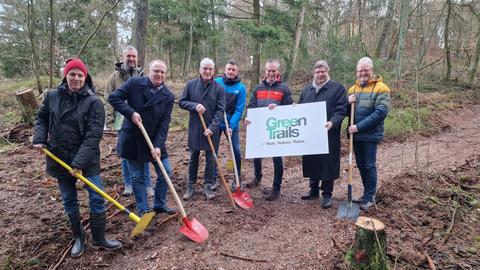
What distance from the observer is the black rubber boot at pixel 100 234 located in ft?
12.6

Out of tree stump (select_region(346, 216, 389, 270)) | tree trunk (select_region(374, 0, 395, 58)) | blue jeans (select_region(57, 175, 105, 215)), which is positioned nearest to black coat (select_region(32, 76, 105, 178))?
blue jeans (select_region(57, 175, 105, 215))

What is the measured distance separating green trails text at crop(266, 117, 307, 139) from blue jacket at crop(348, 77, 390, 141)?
84 cm

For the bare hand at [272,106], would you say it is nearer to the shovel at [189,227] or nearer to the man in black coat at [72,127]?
the shovel at [189,227]

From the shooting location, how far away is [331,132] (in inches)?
196

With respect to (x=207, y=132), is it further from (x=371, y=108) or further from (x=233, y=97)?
(x=371, y=108)

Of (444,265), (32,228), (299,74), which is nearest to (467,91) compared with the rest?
(299,74)

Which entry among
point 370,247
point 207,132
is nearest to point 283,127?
point 207,132

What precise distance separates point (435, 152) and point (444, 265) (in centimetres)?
602

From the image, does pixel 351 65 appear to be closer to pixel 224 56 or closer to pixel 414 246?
pixel 414 246

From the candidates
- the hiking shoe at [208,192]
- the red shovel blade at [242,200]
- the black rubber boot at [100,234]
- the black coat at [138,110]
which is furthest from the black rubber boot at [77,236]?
the red shovel blade at [242,200]

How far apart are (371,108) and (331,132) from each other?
683mm

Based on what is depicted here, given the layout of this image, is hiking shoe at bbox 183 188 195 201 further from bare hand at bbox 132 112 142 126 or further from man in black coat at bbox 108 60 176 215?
bare hand at bbox 132 112 142 126

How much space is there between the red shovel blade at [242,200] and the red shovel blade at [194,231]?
3.53 ft

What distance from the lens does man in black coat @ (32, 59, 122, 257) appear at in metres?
3.53
